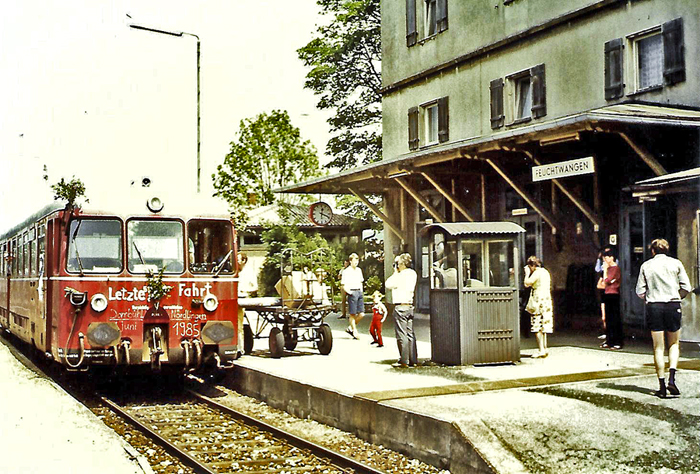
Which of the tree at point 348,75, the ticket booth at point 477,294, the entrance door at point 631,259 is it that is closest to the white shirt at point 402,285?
the ticket booth at point 477,294

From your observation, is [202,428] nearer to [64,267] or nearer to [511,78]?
[64,267]

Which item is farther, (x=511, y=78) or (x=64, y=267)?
(x=511, y=78)

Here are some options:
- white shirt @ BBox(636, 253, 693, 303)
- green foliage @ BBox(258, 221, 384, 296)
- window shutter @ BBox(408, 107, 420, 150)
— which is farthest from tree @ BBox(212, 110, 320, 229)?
white shirt @ BBox(636, 253, 693, 303)

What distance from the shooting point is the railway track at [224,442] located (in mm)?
8250

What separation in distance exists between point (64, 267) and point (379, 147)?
25.2 meters

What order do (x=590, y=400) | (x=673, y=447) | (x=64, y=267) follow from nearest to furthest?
(x=673, y=447)
(x=590, y=400)
(x=64, y=267)

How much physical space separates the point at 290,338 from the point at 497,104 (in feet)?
30.9

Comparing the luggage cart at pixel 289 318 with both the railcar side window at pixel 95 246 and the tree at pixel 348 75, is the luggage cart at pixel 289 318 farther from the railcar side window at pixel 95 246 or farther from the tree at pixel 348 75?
the tree at pixel 348 75

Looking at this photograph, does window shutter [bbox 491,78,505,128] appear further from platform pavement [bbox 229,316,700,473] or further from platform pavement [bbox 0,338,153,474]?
platform pavement [bbox 0,338,153,474]

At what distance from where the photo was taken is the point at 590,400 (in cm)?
899

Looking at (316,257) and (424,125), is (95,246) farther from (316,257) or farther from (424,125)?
(316,257)

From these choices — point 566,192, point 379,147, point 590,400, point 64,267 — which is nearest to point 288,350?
point 64,267

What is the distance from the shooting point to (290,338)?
1530 centimetres

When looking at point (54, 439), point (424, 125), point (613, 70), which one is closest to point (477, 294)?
point (54, 439)
